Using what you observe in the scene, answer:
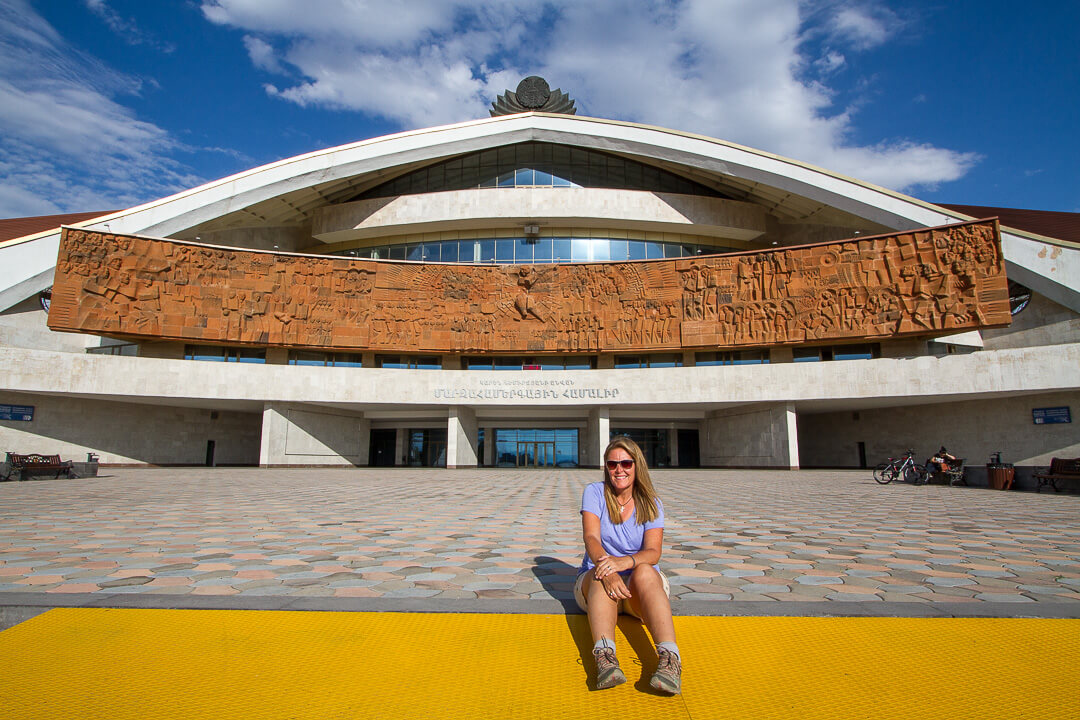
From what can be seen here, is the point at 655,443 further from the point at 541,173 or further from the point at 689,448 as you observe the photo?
the point at 541,173

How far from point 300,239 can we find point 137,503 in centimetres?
2520

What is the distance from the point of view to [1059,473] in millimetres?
11969

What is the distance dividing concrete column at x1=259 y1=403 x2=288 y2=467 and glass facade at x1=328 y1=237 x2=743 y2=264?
29.0ft

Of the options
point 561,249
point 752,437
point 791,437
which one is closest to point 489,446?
point 561,249

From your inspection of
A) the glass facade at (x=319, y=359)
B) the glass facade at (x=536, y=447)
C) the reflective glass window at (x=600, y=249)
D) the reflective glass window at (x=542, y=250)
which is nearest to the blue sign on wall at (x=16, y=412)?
the glass facade at (x=319, y=359)

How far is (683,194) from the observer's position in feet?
96.1

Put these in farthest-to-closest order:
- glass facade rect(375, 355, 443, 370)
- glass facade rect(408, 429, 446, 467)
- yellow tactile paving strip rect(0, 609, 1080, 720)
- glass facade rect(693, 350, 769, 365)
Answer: glass facade rect(408, 429, 446, 467), glass facade rect(375, 355, 443, 370), glass facade rect(693, 350, 769, 365), yellow tactile paving strip rect(0, 609, 1080, 720)

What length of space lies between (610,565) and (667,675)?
586mm

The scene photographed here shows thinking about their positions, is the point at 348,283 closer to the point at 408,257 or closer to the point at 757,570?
the point at 408,257

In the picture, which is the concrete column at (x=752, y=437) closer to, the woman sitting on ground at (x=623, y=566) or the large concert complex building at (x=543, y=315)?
the large concert complex building at (x=543, y=315)

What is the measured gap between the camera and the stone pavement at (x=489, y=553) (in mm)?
3533

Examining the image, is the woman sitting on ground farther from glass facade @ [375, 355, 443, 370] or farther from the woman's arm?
glass facade @ [375, 355, 443, 370]

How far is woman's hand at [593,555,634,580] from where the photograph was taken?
270 cm

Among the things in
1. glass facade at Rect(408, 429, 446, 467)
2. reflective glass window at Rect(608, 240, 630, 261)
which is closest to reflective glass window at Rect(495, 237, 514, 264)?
reflective glass window at Rect(608, 240, 630, 261)
